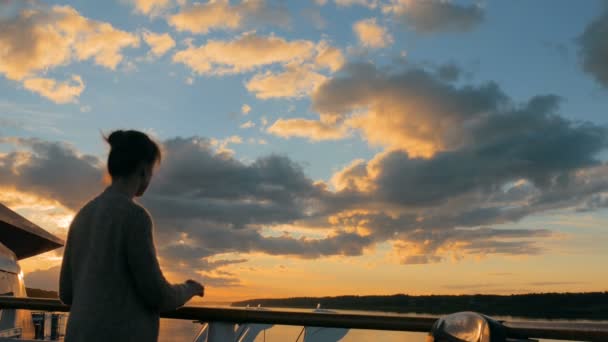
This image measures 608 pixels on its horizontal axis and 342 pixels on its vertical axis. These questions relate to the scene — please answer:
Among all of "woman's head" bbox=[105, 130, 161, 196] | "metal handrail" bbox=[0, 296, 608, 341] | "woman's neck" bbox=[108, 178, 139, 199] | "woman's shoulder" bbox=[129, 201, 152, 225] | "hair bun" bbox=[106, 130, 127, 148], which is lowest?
"metal handrail" bbox=[0, 296, 608, 341]

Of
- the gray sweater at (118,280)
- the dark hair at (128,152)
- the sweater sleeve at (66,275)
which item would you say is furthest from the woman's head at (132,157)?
the sweater sleeve at (66,275)

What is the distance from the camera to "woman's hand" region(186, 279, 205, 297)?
266 centimetres

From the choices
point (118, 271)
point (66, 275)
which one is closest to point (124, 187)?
point (118, 271)

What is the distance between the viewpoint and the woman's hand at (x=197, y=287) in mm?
2662

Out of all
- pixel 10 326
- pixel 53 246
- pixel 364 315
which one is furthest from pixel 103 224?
pixel 53 246

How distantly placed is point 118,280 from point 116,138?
0.65m

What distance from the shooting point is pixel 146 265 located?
2387 mm

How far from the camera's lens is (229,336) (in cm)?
383

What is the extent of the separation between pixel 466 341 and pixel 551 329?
16.3 inches

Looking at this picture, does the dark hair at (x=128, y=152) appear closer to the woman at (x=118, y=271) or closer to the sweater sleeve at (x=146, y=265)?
the woman at (x=118, y=271)

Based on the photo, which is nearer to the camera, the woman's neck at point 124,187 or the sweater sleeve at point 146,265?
the sweater sleeve at point 146,265

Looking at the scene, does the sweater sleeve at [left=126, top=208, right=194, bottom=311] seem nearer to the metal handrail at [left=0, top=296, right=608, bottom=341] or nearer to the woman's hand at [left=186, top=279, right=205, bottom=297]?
the woman's hand at [left=186, top=279, right=205, bottom=297]

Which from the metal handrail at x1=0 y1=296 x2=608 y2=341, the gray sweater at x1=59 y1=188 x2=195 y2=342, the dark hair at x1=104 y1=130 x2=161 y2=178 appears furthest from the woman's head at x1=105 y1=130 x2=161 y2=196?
the metal handrail at x1=0 y1=296 x2=608 y2=341

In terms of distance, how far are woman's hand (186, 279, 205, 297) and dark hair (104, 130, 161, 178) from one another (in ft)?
1.91
